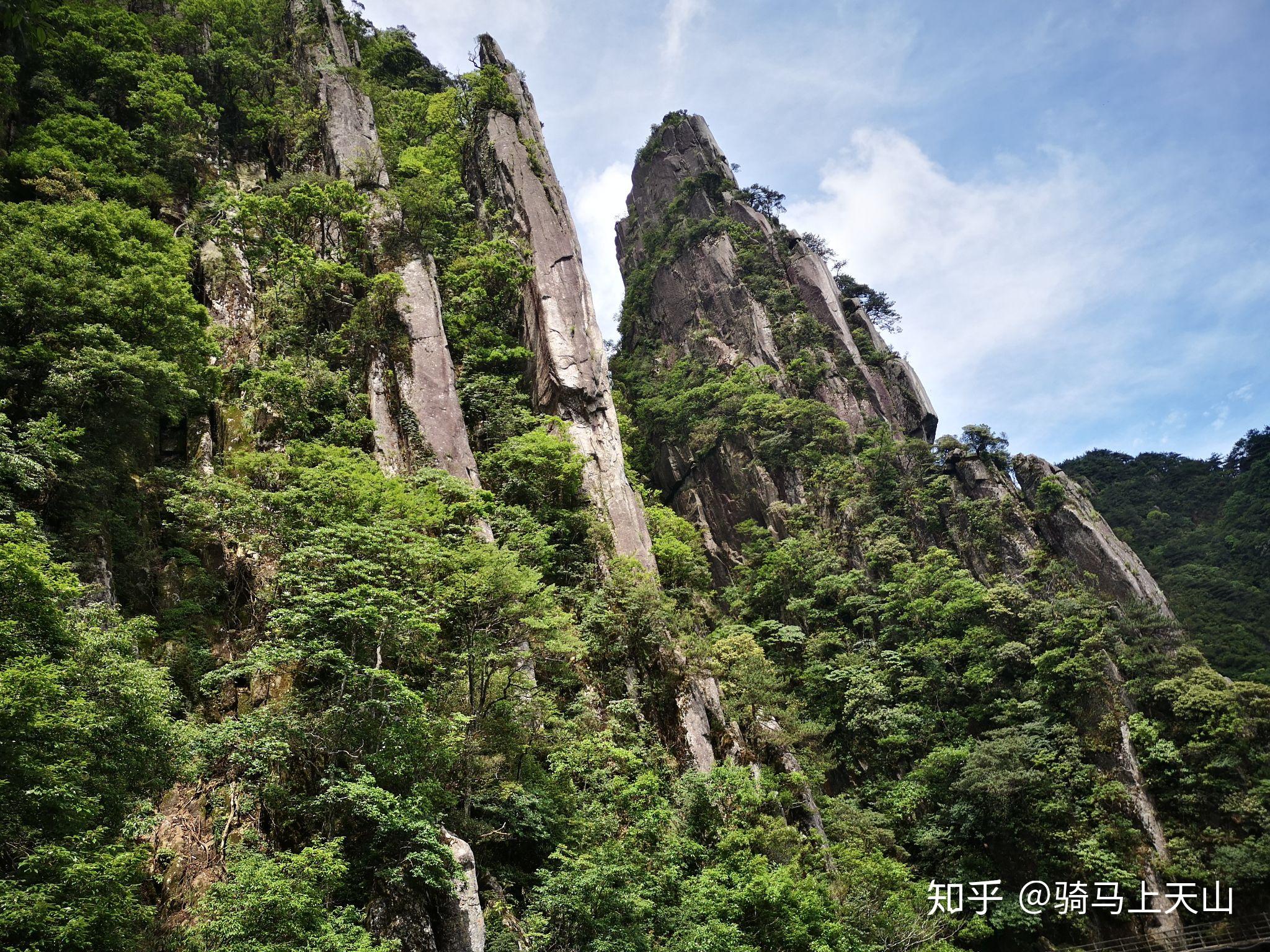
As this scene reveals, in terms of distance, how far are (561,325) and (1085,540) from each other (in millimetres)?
26493

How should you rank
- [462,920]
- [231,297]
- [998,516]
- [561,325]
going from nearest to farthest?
[462,920], [231,297], [561,325], [998,516]

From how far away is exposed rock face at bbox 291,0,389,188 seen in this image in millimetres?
26500

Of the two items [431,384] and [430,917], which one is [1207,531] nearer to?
[431,384]

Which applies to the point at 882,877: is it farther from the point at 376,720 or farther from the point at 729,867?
the point at 376,720

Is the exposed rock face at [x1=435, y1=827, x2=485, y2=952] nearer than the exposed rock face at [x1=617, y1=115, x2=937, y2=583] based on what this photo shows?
Yes

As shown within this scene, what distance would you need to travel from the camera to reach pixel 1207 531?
51.2 meters

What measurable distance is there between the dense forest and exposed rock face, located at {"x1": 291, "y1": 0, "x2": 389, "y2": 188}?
0.66 feet

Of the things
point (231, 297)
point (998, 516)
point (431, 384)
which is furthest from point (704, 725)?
point (998, 516)

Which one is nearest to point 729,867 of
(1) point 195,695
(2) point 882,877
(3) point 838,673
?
(2) point 882,877

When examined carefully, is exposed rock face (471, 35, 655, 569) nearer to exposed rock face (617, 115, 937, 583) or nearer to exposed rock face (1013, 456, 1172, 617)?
exposed rock face (617, 115, 937, 583)

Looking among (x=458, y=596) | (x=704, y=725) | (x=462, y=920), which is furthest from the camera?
(x=704, y=725)

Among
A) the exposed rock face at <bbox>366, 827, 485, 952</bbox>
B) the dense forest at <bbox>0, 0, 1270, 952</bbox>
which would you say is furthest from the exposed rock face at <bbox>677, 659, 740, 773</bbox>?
the exposed rock face at <bbox>366, 827, 485, 952</bbox>

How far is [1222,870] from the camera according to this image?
22109 mm

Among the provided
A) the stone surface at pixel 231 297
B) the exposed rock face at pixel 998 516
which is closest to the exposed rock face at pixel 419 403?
the stone surface at pixel 231 297
